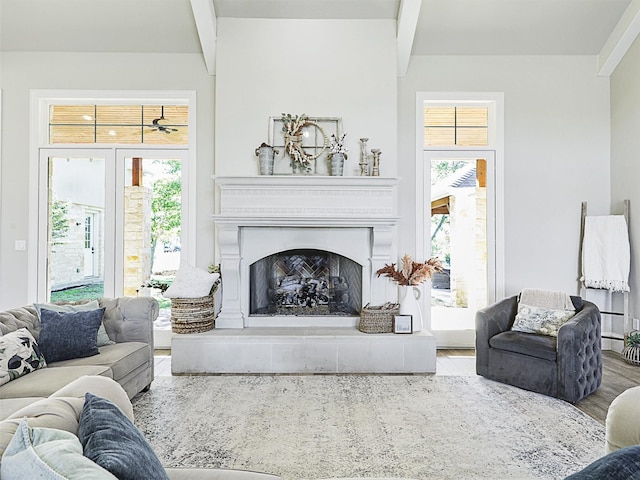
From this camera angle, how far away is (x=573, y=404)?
3018 millimetres

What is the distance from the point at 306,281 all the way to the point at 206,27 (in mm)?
2744

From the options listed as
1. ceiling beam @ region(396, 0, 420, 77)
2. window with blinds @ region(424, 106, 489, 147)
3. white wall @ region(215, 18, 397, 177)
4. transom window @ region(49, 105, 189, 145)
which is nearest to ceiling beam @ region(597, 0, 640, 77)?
window with blinds @ region(424, 106, 489, 147)

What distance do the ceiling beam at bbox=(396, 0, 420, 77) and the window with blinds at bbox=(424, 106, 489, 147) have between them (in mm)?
595

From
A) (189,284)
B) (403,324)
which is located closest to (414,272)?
(403,324)

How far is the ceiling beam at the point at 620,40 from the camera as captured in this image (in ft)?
13.3

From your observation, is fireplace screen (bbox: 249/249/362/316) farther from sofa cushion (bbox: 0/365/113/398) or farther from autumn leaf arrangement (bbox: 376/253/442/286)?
sofa cushion (bbox: 0/365/113/398)

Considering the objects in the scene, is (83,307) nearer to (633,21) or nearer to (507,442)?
(507,442)

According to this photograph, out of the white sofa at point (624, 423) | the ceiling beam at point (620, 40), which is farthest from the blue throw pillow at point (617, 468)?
the ceiling beam at point (620, 40)

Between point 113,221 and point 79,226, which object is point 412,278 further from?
point 79,226

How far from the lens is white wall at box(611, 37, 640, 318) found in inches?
166

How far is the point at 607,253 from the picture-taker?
4.30 meters

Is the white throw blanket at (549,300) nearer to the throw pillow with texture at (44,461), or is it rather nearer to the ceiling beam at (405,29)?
the ceiling beam at (405,29)

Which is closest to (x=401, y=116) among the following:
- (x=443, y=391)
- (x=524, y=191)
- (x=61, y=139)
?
(x=524, y=191)

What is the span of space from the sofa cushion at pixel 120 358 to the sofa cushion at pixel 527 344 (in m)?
2.79
